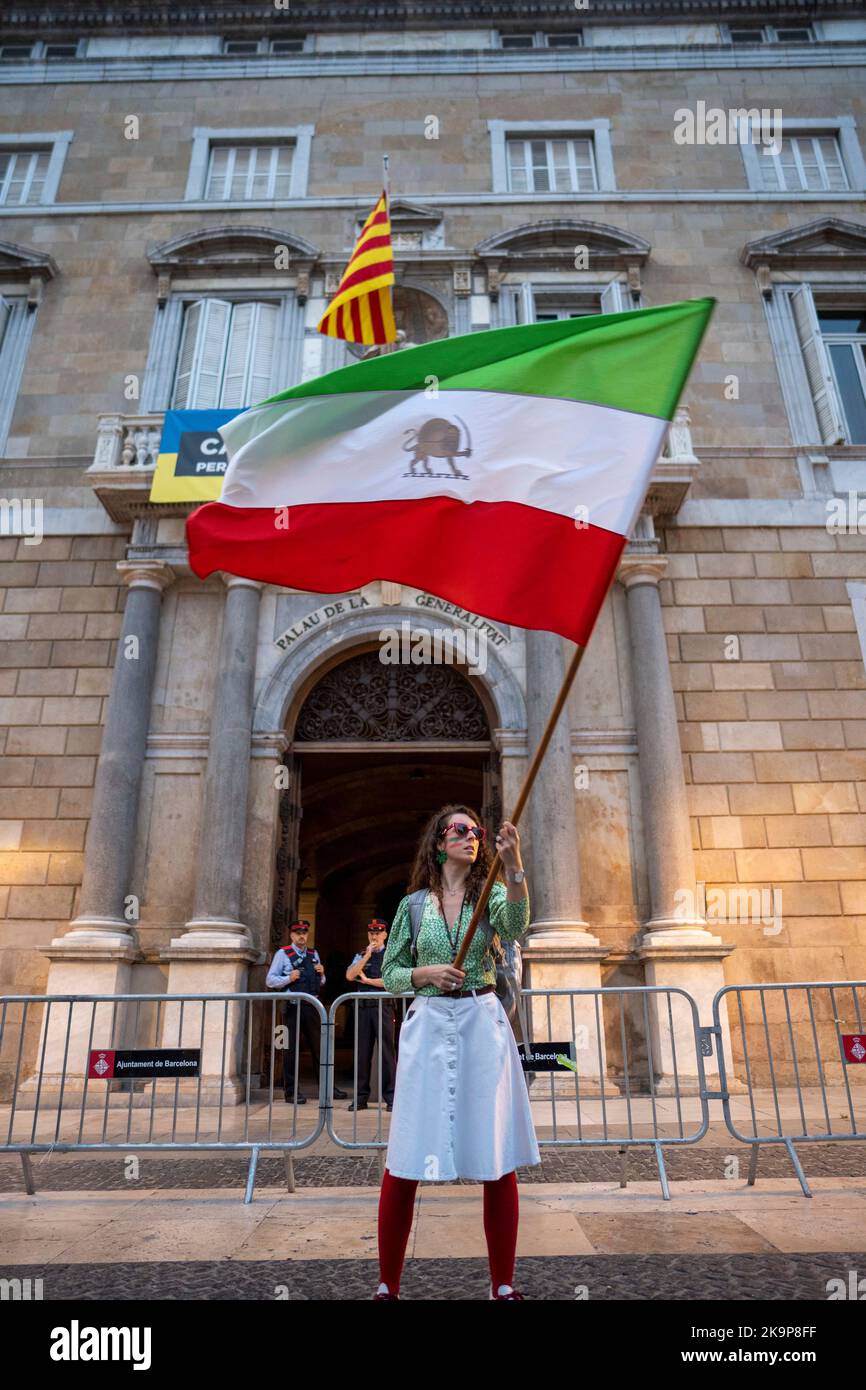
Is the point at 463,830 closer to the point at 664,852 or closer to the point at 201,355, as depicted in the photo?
the point at 664,852

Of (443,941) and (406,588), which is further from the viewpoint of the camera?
(406,588)

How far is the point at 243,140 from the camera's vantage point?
15.8 metres

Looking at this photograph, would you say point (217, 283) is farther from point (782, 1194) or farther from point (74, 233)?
point (782, 1194)

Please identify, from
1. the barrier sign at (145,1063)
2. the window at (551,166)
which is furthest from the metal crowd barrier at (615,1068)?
the window at (551,166)

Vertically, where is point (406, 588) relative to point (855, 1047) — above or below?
above

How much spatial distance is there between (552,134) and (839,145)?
512cm

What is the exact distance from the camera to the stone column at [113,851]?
9.73 metres

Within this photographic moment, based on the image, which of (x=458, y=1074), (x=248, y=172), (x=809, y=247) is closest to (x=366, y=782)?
(x=248, y=172)

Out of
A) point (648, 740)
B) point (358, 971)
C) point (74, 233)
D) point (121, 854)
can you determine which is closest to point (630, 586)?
point (648, 740)

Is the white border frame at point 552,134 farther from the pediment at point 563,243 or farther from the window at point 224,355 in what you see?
the window at point 224,355

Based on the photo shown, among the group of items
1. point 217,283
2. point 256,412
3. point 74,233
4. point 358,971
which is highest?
point 74,233

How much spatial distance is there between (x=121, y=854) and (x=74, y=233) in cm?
1094

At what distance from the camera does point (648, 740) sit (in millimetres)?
11172

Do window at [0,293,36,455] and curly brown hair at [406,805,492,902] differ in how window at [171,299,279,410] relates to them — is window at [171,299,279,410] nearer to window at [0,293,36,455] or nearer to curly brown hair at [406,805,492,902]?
window at [0,293,36,455]
